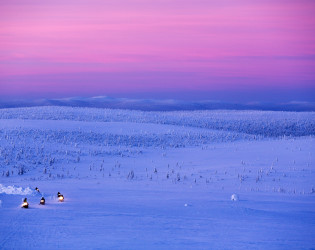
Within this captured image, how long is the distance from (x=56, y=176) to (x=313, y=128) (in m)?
43.2

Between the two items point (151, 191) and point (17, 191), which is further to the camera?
point (151, 191)

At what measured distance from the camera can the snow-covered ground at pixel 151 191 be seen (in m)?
7.45

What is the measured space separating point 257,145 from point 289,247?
924 inches

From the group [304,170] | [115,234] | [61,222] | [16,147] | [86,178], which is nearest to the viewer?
[115,234]

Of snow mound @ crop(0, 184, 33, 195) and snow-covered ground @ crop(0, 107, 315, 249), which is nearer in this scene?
snow-covered ground @ crop(0, 107, 315, 249)

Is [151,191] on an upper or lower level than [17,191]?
lower

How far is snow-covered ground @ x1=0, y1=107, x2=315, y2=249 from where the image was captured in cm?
745

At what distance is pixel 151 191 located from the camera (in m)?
13.3

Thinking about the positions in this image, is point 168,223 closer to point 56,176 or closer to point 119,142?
point 56,176

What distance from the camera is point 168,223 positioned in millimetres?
8438

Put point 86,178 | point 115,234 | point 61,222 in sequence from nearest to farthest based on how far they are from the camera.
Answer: point 115,234
point 61,222
point 86,178

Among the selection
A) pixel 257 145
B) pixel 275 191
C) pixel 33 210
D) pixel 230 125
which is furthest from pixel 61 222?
pixel 230 125

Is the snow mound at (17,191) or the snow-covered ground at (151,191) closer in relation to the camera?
the snow-covered ground at (151,191)

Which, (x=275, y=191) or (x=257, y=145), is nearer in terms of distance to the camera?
(x=275, y=191)
